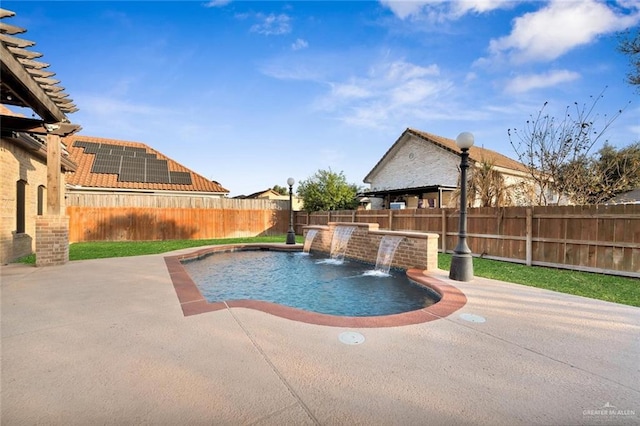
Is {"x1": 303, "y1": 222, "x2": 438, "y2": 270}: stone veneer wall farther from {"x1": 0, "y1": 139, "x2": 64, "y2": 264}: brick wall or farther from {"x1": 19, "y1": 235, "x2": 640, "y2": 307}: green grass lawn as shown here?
{"x1": 0, "y1": 139, "x2": 64, "y2": 264}: brick wall

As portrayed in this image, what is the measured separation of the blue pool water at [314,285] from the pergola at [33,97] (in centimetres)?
461

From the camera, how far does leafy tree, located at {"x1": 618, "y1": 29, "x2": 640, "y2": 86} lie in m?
10.1

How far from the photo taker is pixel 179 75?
11.3 meters

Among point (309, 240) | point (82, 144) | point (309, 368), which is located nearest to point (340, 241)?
point (309, 240)

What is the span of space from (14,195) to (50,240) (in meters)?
2.35

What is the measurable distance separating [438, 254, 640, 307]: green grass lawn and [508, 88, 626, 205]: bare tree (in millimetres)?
5342

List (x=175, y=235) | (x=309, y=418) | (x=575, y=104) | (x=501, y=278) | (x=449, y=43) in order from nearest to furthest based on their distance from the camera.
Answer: (x=309, y=418)
(x=501, y=278)
(x=449, y=43)
(x=575, y=104)
(x=175, y=235)

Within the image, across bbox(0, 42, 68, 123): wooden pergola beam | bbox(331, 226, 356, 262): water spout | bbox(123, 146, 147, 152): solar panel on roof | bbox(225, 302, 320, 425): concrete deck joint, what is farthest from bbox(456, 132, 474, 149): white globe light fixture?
bbox(123, 146, 147, 152): solar panel on roof

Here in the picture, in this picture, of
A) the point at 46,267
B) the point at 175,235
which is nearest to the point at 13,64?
the point at 46,267

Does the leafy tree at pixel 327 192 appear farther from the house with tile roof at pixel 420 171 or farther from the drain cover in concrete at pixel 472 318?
the drain cover in concrete at pixel 472 318

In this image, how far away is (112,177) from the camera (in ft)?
59.3

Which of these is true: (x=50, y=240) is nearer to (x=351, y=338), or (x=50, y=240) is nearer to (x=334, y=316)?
(x=334, y=316)

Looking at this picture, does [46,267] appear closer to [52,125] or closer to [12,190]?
[12,190]

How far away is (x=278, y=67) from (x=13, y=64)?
799 centimetres
